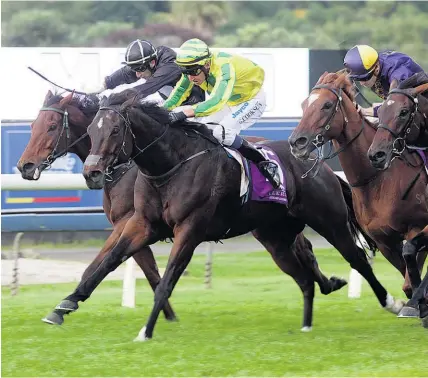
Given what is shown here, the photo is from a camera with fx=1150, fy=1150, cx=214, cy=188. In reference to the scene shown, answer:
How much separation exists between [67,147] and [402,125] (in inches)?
99.4

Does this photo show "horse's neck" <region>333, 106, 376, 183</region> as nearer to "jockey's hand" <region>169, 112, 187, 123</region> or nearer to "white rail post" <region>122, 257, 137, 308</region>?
"jockey's hand" <region>169, 112, 187, 123</region>

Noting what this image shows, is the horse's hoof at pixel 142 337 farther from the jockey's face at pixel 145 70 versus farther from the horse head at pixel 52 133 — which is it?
the jockey's face at pixel 145 70

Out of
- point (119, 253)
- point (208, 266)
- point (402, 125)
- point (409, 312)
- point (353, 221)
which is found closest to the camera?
point (409, 312)

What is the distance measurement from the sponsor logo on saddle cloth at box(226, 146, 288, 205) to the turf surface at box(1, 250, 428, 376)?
3.01ft

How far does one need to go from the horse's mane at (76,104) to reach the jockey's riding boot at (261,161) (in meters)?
1.17

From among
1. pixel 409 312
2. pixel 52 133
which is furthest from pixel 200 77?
pixel 409 312

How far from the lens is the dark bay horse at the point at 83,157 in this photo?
8.08 meters

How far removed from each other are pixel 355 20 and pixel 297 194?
47.7ft

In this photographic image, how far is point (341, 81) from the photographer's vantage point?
758 centimetres

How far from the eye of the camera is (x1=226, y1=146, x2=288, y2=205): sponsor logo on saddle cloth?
789 centimetres

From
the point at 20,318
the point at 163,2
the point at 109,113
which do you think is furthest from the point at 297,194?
the point at 163,2

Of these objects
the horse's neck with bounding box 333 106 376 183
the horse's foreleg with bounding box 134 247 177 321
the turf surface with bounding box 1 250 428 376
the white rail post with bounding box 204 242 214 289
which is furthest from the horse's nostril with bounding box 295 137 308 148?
the white rail post with bounding box 204 242 214 289

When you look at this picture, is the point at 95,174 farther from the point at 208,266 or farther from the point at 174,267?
the point at 208,266

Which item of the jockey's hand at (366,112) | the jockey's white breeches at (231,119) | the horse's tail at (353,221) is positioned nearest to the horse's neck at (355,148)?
the jockey's hand at (366,112)
